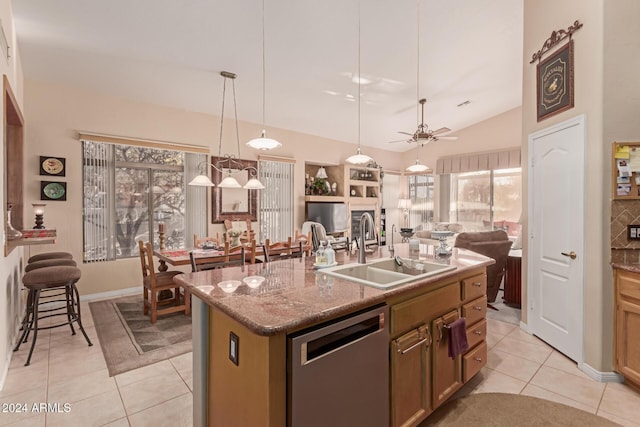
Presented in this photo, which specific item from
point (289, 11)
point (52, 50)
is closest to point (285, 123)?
point (289, 11)

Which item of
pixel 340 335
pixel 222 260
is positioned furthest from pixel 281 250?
→ pixel 340 335

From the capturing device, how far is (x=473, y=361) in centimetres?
225

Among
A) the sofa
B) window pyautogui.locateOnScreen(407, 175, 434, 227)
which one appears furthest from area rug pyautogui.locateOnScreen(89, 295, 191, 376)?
window pyautogui.locateOnScreen(407, 175, 434, 227)

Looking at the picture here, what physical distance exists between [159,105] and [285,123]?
2241 mm

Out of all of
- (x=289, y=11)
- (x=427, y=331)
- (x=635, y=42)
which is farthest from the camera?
(x=289, y=11)

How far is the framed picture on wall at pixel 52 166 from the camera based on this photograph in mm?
4004

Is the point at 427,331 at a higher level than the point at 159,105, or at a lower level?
lower

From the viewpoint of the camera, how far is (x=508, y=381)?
243 cm

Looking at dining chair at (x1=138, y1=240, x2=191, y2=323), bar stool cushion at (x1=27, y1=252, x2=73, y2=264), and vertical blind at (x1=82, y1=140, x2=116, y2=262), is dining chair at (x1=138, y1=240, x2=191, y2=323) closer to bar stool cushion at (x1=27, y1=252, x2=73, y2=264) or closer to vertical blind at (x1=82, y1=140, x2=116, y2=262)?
bar stool cushion at (x1=27, y1=252, x2=73, y2=264)

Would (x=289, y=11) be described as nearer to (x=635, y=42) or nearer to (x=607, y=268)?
(x=635, y=42)

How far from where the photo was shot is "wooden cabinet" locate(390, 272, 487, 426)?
1626 mm

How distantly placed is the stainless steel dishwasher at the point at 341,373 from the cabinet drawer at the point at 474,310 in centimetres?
94

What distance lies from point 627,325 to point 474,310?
119cm

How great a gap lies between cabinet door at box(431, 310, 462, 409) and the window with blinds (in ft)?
14.6
